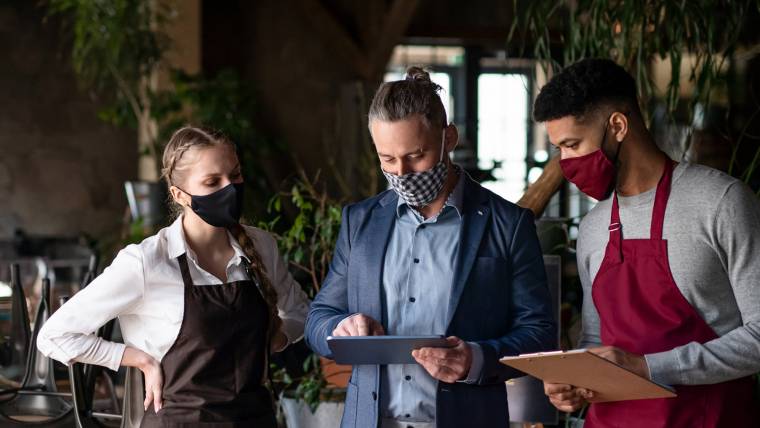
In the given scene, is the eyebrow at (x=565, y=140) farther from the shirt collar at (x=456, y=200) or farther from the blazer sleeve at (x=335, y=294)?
the blazer sleeve at (x=335, y=294)

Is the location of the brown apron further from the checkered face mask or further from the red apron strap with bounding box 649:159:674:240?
the red apron strap with bounding box 649:159:674:240

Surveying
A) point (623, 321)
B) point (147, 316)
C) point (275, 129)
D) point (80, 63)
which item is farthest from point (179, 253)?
point (275, 129)

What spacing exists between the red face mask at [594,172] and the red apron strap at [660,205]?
103mm

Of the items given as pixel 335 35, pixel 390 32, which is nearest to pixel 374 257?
pixel 390 32

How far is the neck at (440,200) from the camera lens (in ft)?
7.59

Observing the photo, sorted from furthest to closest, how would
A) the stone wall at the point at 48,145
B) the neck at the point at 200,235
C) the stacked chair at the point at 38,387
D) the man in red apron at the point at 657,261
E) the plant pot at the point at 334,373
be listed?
the stone wall at the point at 48,145 < the plant pot at the point at 334,373 < the stacked chair at the point at 38,387 < the neck at the point at 200,235 < the man in red apron at the point at 657,261

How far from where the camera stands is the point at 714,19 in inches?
142

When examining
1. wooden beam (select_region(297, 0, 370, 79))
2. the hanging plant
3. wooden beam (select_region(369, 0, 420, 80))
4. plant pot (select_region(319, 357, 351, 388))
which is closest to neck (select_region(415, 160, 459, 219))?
the hanging plant

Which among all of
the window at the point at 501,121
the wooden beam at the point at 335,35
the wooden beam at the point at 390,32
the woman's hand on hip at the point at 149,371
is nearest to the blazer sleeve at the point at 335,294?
the woman's hand on hip at the point at 149,371

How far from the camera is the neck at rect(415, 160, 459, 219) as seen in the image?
2.31 m

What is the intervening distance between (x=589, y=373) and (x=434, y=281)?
0.37 m

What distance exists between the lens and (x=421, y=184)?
224 centimetres

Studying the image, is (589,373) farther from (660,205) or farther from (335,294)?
(335,294)

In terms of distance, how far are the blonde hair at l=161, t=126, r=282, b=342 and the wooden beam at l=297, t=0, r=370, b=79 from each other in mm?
6694
